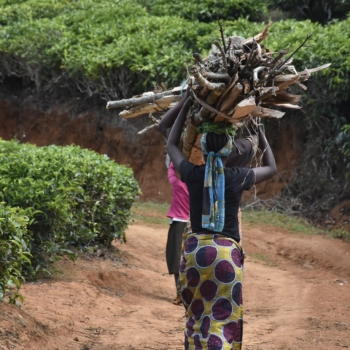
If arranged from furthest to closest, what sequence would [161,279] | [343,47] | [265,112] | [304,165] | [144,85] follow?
[144,85] < [304,165] < [343,47] < [161,279] < [265,112]

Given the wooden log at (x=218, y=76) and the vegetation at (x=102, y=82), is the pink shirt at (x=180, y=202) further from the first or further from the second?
the wooden log at (x=218, y=76)

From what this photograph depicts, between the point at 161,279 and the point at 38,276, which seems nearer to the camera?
the point at 38,276

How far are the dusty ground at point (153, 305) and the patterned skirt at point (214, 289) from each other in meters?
1.47

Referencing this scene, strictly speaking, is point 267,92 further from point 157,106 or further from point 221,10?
point 221,10

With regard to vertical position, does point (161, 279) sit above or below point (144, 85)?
below

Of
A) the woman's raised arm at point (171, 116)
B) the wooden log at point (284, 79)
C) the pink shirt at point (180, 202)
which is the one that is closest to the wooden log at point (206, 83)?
the woman's raised arm at point (171, 116)

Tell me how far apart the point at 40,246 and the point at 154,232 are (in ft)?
14.9

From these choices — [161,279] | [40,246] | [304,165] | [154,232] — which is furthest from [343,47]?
[40,246]

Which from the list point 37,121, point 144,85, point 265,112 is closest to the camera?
point 265,112

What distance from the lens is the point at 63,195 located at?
24.3 ft

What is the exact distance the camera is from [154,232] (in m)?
11.8

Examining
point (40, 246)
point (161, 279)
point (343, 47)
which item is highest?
point (343, 47)

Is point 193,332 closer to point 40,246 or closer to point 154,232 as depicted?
point 40,246

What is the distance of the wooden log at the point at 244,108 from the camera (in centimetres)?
447
